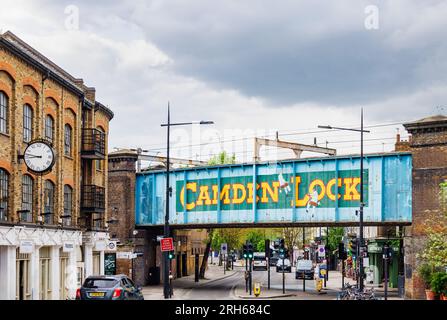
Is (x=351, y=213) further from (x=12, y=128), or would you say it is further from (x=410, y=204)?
(x=12, y=128)

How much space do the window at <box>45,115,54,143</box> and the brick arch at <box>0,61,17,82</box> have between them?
4949 millimetres

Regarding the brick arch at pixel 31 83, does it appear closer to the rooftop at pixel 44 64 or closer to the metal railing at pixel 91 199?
the rooftop at pixel 44 64

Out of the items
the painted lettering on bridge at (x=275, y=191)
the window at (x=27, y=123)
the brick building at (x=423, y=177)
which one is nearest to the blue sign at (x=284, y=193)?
the painted lettering on bridge at (x=275, y=191)

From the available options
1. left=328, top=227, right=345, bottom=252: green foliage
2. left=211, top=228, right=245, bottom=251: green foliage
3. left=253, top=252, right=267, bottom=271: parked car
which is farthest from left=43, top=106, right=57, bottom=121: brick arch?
left=253, top=252, right=267, bottom=271: parked car

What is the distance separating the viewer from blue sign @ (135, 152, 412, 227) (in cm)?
4353

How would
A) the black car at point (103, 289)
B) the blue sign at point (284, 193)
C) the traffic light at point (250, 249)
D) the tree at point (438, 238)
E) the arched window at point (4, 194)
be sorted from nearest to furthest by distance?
the black car at point (103, 289) < the arched window at point (4, 194) < the tree at point (438, 238) < the blue sign at point (284, 193) < the traffic light at point (250, 249)

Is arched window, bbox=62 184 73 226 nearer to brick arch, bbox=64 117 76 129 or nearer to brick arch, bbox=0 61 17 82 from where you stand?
brick arch, bbox=64 117 76 129

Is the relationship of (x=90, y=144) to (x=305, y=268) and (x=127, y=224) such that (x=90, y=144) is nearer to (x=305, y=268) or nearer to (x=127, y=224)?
(x=127, y=224)

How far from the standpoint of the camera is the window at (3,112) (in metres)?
29.3

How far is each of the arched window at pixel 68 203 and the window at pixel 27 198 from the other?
5.16 metres

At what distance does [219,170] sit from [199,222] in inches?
165

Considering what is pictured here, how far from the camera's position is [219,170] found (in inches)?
2020
